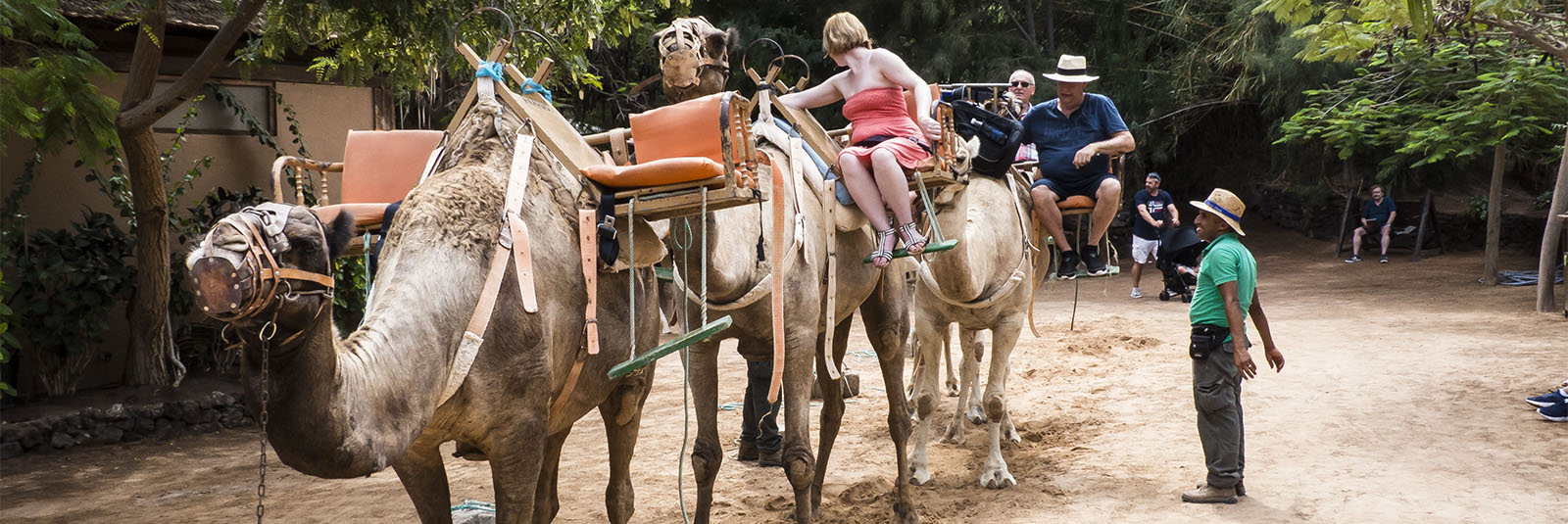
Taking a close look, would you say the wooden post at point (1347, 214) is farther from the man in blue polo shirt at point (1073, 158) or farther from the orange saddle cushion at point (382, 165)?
the orange saddle cushion at point (382, 165)

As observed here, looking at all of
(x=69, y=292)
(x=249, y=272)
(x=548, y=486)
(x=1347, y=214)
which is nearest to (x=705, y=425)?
(x=548, y=486)

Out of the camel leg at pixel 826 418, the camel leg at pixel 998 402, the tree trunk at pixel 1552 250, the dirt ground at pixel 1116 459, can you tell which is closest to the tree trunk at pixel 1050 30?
the tree trunk at pixel 1552 250

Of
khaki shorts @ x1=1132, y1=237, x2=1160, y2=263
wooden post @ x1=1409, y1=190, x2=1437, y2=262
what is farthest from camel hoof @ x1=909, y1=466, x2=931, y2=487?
wooden post @ x1=1409, y1=190, x2=1437, y2=262

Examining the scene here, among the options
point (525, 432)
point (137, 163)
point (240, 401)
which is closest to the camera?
point (525, 432)

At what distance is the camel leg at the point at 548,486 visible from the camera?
4.43 metres

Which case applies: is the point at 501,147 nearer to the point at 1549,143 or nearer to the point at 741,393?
the point at 741,393

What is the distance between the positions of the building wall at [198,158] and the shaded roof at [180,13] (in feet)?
1.84

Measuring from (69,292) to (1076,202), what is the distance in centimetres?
807

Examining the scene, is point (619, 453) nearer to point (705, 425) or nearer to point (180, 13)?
point (705, 425)

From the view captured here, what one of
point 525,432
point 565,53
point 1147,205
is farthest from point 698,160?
point 1147,205

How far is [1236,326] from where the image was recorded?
6.28 metres

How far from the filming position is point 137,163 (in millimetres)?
8969

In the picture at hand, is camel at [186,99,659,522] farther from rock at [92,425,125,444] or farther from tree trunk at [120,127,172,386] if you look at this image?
rock at [92,425,125,444]

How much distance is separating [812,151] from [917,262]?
0.91 meters
